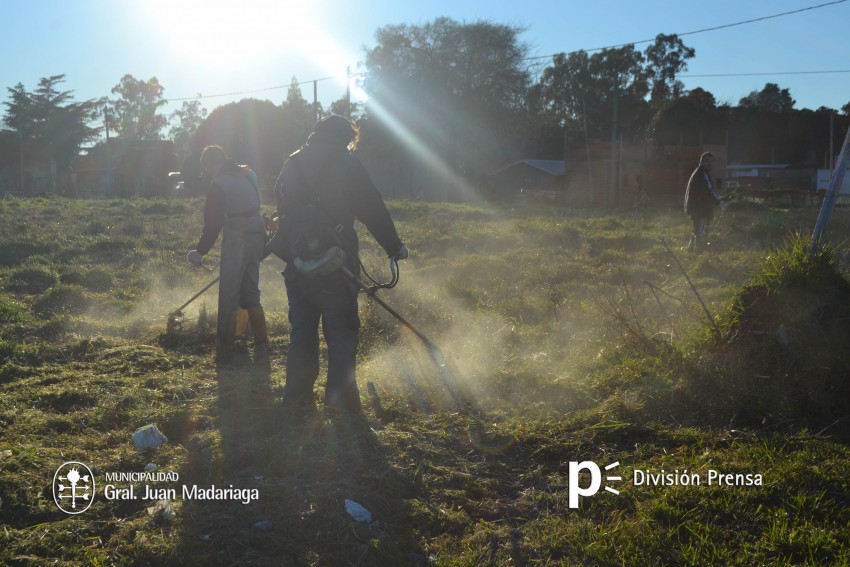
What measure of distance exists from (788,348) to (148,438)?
399 cm

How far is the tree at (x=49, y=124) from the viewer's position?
192ft

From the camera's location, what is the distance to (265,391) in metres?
5.43

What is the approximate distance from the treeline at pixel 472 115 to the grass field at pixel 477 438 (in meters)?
35.7

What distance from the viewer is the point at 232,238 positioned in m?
6.63

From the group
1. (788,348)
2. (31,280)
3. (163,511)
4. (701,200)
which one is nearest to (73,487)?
(163,511)

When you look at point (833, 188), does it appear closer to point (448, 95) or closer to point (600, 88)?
point (448, 95)

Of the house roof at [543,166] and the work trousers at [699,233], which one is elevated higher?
the house roof at [543,166]

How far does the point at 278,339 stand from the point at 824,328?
4692 millimetres

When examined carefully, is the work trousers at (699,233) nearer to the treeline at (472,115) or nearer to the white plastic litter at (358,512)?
the white plastic litter at (358,512)

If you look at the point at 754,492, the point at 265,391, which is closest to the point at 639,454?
the point at 754,492

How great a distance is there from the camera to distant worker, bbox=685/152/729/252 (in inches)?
479

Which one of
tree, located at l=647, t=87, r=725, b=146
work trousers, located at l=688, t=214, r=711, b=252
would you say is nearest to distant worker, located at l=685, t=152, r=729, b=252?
work trousers, located at l=688, t=214, r=711, b=252

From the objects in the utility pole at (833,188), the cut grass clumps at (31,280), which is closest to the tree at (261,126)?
the cut grass clumps at (31,280)

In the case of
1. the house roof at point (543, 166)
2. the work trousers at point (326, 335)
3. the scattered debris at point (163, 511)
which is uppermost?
the house roof at point (543, 166)
